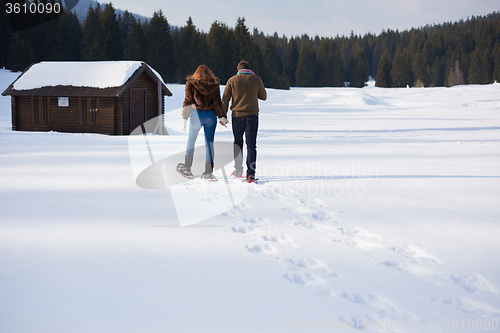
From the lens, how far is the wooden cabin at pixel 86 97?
58.3 ft

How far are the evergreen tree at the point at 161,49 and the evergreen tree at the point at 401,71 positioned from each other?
5216cm

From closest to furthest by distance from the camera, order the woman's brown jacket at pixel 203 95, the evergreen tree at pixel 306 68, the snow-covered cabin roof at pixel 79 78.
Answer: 1. the woman's brown jacket at pixel 203 95
2. the snow-covered cabin roof at pixel 79 78
3. the evergreen tree at pixel 306 68

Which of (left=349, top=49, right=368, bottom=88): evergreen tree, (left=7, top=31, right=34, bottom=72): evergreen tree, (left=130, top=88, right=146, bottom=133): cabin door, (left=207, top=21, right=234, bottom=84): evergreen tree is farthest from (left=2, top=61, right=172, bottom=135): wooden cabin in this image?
(left=349, top=49, right=368, bottom=88): evergreen tree

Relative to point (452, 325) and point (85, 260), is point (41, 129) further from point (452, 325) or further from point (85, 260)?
point (452, 325)

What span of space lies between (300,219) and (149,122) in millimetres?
15914

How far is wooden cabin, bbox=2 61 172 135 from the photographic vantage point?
1777 cm

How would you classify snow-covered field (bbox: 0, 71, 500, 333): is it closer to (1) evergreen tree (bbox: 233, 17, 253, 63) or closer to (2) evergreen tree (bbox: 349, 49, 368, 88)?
(1) evergreen tree (bbox: 233, 17, 253, 63)

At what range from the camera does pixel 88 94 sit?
17609 mm

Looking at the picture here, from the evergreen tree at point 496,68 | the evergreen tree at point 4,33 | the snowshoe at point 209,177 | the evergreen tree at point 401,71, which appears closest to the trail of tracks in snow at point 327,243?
the snowshoe at point 209,177

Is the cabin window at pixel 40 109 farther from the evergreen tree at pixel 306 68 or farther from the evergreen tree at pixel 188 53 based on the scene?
the evergreen tree at pixel 306 68

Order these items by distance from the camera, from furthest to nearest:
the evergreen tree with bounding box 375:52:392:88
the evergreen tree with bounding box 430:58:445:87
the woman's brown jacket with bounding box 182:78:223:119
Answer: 1. the evergreen tree with bounding box 430:58:445:87
2. the evergreen tree with bounding box 375:52:392:88
3. the woman's brown jacket with bounding box 182:78:223:119

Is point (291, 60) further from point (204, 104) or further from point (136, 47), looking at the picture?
point (204, 104)

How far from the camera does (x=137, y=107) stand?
62.0 feet

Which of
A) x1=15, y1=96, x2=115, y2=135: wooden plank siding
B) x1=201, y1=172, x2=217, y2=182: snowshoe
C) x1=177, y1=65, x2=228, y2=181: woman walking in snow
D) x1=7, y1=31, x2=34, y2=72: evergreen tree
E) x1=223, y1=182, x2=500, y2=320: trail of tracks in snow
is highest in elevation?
x1=7, y1=31, x2=34, y2=72: evergreen tree
